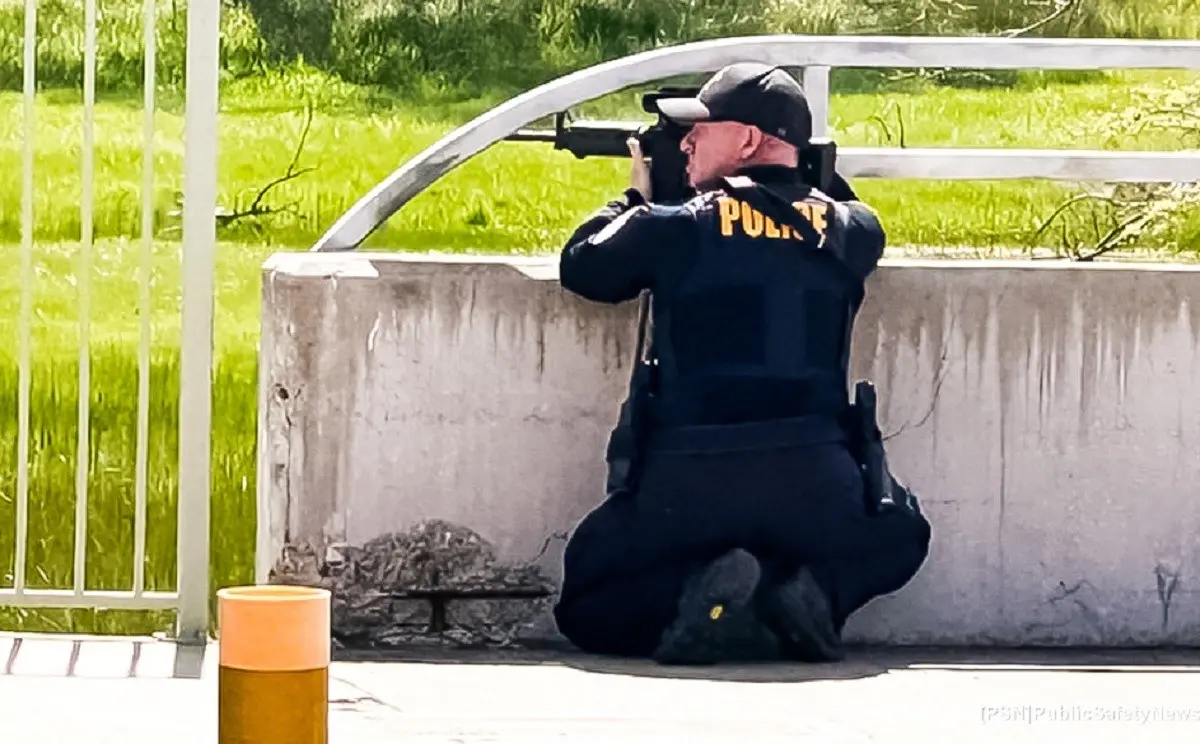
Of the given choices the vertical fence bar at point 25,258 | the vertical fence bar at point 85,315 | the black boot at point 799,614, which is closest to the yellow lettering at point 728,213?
the black boot at point 799,614

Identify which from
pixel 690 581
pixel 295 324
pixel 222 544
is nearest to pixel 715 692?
pixel 690 581

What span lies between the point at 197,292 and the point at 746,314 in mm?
1467

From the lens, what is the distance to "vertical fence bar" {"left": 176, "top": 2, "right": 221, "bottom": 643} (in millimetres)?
6504

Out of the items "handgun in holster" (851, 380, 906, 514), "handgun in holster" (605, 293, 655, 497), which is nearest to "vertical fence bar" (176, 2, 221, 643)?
"handgun in holster" (605, 293, 655, 497)

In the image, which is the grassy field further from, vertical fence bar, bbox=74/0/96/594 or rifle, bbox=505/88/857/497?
rifle, bbox=505/88/857/497

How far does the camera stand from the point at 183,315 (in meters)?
6.59

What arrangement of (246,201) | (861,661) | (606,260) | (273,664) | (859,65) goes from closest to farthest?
1. (273,664)
2. (606,260)
3. (861,661)
4. (859,65)
5. (246,201)

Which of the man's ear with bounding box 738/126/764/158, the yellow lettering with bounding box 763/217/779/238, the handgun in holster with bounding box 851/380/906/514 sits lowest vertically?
the handgun in holster with bounding box 851/380/906/514

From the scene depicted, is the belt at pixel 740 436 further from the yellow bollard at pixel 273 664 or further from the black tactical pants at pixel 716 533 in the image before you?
the yellow bollard at pixel 273 664

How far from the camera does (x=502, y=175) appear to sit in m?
13.4

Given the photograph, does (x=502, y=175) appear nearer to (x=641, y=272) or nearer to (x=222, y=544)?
(x=222, y=544)

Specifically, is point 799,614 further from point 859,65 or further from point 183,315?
point 183,315

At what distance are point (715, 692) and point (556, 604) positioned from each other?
2.40ft

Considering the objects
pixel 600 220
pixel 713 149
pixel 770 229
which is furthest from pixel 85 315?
pixel 770 229
